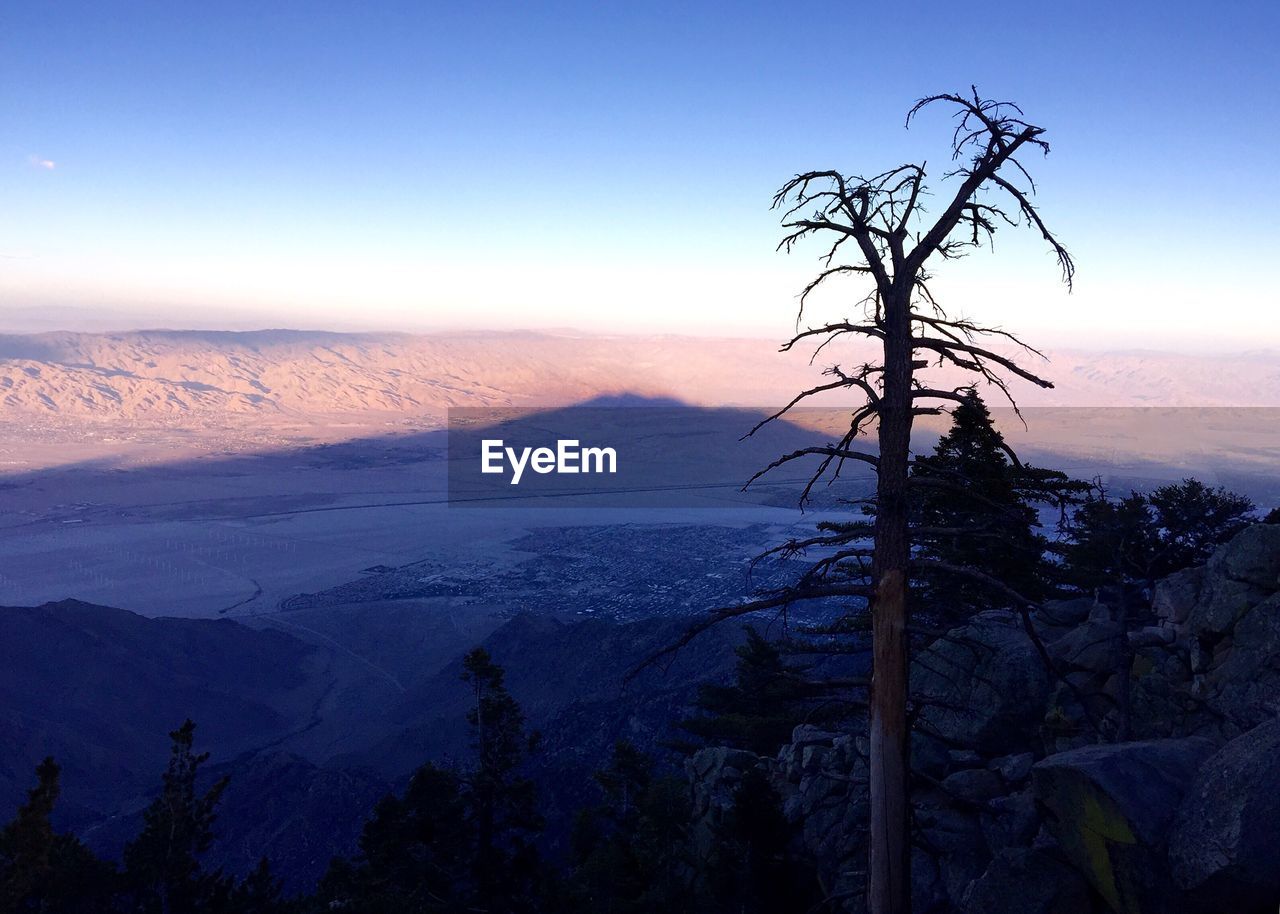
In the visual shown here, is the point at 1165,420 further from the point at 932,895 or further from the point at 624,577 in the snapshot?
the point at 932,895

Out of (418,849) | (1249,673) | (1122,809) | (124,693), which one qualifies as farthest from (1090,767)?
(124,693)

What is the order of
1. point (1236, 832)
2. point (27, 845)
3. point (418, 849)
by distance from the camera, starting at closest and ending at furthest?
1. point (1236, 832)
2. point (27, 845)
3. point (418, 849)

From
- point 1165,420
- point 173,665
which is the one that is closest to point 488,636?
point 173,665

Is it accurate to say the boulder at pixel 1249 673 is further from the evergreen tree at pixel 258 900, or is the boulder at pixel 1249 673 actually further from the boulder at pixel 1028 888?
the evergreen tree at pixel 258 900

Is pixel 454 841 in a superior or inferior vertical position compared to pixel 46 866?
inferior

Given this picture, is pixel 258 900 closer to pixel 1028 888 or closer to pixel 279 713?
pixel 1028 888

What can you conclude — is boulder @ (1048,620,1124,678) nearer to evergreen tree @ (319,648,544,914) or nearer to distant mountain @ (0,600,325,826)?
evergreen tree @ (319,648,544,914)

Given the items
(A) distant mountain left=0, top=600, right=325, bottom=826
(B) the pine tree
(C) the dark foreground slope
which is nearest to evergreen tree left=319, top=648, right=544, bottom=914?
(B) the pine tree
